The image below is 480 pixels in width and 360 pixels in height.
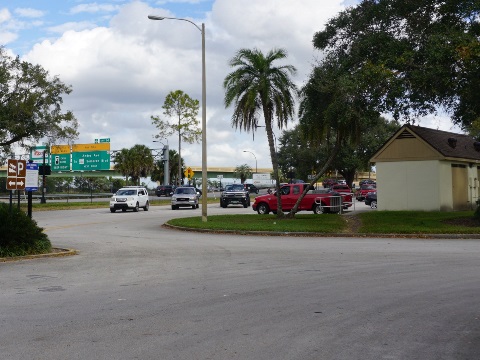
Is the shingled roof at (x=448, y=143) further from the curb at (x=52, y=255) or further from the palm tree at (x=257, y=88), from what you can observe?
the curb at (x=52, y=255)

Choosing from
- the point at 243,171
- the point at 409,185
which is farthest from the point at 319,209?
the point at 243,171

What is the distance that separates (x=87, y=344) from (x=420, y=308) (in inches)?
178

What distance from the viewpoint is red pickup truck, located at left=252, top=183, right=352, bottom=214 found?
32.5m

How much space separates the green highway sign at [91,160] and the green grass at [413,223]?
39102mm

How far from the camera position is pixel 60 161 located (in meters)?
64.2

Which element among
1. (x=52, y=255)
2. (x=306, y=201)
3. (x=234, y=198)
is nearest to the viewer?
(x=52, y=255)

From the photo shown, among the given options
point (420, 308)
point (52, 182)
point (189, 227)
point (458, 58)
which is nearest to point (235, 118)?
point (189, 227)

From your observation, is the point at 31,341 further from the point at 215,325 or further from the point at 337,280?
the point at 337,280

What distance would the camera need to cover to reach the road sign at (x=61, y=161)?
209 feet

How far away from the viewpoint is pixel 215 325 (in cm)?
716

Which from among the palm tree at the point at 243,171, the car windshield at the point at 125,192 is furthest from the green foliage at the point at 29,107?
the palm tree at the point at 243,171

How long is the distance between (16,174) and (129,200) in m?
25.3

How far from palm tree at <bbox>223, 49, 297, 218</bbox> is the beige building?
26.0ft

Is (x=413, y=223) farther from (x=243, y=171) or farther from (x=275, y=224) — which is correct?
(x=243, y=171)
